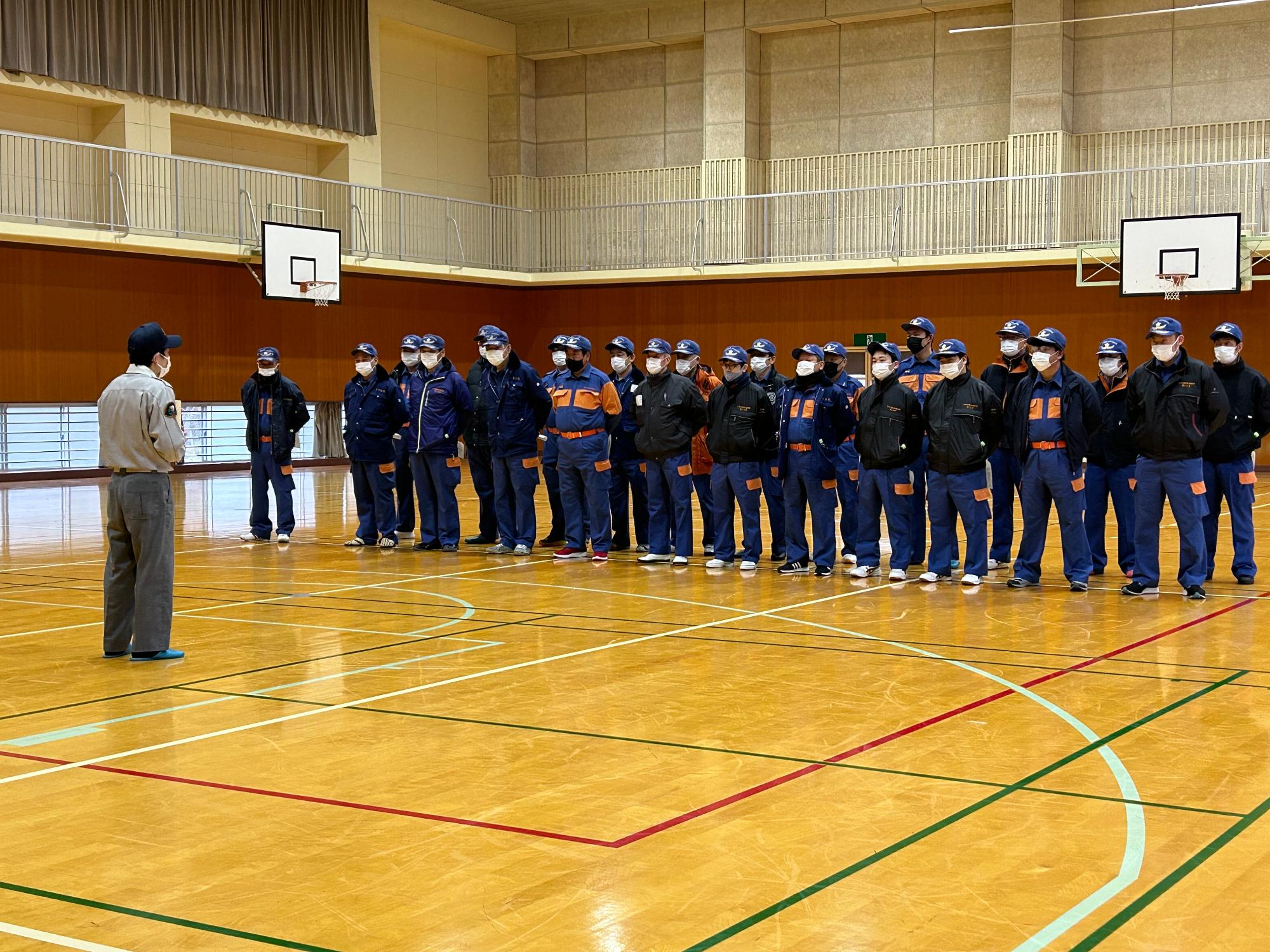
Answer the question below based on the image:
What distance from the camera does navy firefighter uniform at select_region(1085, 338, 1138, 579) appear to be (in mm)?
12906

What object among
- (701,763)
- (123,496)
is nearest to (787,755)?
(701,763)

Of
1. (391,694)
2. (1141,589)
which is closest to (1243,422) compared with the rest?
(1141,589)

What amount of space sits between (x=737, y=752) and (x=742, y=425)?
23.5 ft

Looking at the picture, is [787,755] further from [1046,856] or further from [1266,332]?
[1266,332]

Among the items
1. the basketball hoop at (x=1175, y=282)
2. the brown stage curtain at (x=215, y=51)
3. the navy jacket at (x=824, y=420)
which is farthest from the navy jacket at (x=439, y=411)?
the basketball hoop at (x=1175, y=282)

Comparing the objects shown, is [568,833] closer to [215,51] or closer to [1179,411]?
[1179,411]

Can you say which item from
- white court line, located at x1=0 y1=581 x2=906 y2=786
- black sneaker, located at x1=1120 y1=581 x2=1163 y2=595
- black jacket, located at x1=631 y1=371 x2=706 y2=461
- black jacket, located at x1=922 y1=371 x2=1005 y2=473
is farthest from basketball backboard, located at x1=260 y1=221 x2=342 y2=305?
black sneaker, located at x1=1120 y1=581 x2=1163 y2=595

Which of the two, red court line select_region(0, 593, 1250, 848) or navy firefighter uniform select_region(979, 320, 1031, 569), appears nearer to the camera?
red court line select_region(0, 593, 1250, 848)

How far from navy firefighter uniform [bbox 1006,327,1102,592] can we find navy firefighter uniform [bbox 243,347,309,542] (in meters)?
8.07

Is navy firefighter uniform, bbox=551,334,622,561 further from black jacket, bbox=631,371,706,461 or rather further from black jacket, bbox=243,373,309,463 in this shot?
black jacket, bbox=243,373,309,463

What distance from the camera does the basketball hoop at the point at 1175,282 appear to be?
86.7 ft

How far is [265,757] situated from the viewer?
6426mm

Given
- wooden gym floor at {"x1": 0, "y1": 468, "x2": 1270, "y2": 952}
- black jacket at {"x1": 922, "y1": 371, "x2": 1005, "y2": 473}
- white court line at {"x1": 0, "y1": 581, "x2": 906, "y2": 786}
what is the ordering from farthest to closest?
black jacket at {"x1": 922, "y1": 371, "x2": 1005, "y2": 473} → white court line at {"x1": 0, "y1": 581, "x2": 906, "y2": 786} → wooden gym floor at {"x1": 0, "y1": 468, "x2": 1270, "y2": 952}

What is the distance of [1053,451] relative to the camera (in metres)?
11.9
